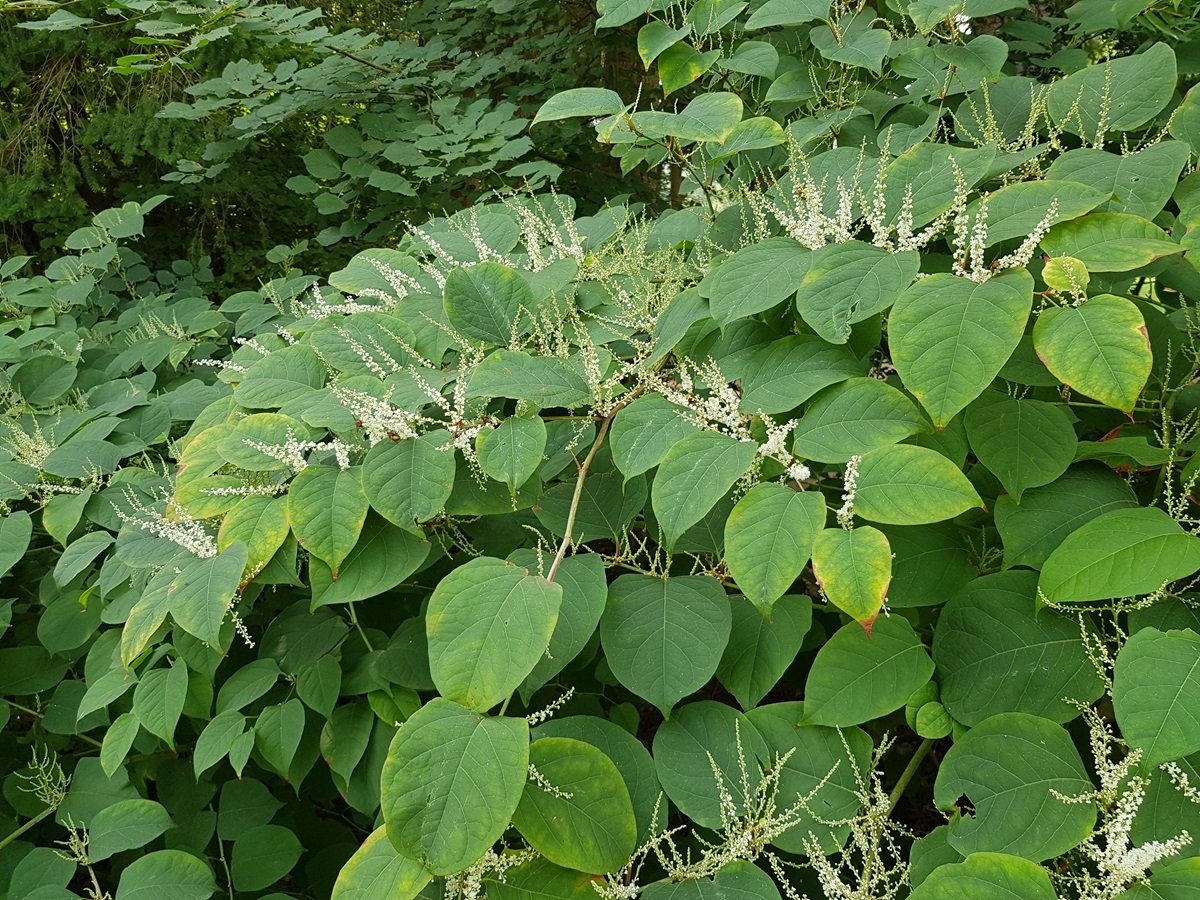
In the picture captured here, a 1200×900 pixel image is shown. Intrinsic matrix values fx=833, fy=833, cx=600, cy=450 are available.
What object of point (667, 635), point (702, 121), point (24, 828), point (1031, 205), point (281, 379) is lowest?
point (24, 828)

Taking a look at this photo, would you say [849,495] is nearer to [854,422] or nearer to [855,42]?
[854,422]

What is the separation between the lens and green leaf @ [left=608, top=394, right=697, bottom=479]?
4.00 feet

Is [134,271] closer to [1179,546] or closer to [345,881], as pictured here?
[345,881]

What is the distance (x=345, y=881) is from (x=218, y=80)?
4.43 meters

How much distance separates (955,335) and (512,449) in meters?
0.64

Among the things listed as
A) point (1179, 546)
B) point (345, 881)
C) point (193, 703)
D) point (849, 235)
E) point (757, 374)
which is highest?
point (849, 235)

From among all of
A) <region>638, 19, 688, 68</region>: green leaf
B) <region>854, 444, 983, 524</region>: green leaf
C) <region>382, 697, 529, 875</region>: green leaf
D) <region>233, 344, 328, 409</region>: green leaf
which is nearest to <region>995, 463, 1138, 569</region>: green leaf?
<region>854, 444, 983, 524</region>: green leaf

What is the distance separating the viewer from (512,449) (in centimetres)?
127

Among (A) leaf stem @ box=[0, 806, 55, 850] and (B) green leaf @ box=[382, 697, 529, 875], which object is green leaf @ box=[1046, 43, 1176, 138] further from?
(A) leaf stem @ box=[0, 806, 55, 850]

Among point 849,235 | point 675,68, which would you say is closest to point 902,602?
point 849,235

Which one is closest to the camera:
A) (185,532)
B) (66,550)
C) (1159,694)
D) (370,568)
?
(1159,694)

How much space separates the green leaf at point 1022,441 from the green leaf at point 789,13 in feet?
3.90

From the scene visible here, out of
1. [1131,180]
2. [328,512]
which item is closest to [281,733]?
[328,512]

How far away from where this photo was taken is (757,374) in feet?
4.39
